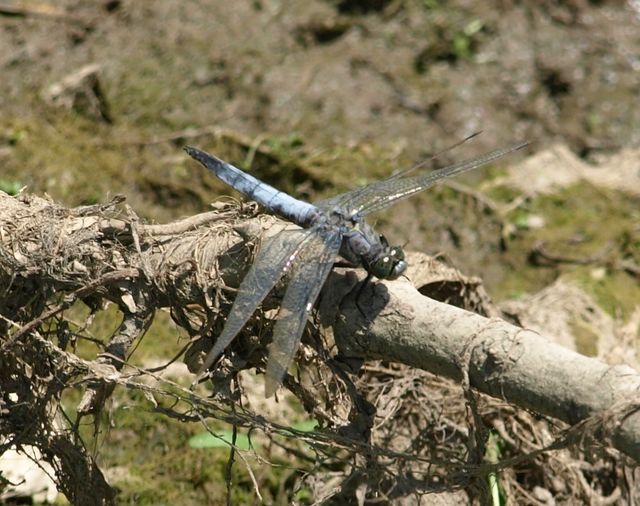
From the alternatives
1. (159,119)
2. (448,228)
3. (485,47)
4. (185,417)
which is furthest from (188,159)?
(185,417)

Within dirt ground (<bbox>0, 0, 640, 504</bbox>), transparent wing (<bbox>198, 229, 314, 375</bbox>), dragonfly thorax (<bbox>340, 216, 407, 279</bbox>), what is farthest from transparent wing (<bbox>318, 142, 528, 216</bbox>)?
dirt ground (<bbox>0, 0, 640, 504</bbox>)

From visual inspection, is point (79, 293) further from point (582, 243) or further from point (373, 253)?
point (582, 243)

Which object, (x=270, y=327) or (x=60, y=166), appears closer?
(x=270, y=327)

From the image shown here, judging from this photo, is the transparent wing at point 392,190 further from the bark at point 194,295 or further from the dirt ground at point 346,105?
the dirt ground at point 346,105

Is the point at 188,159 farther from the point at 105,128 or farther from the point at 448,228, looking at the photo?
the point at 448,228

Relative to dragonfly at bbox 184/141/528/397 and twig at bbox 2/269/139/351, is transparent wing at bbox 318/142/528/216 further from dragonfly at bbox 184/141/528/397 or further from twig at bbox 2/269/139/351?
twig at bbox 2/269/139/351
